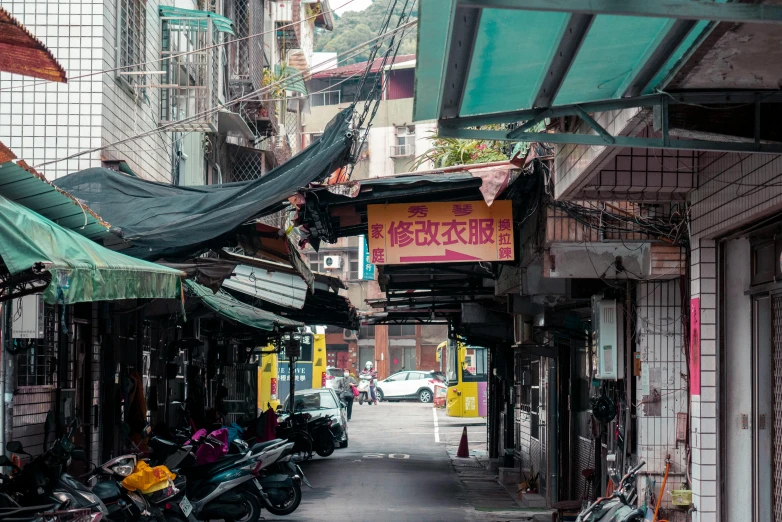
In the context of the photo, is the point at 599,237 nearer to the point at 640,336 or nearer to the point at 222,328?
the point at 640,336

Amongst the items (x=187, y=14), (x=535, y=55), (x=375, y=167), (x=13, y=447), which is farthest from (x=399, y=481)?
(x=375, y=167)

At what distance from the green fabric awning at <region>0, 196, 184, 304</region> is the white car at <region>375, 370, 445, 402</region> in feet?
145

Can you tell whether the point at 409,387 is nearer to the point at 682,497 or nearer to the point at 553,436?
the point at 553,436

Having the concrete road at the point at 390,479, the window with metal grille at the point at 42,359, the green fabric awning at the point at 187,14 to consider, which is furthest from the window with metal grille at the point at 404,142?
the window with metal grille at the point at 42,359

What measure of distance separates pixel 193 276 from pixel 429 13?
7767 mm

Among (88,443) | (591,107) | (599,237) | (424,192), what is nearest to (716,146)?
(591,107)

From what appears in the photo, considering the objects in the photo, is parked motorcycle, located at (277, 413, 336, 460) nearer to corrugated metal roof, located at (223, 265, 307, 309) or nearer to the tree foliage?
corrugated metal roof, located at (223, 265, 307, 309)

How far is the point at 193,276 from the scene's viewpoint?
11805 mm

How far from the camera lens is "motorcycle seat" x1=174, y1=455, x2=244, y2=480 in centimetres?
1213

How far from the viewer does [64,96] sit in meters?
13.2

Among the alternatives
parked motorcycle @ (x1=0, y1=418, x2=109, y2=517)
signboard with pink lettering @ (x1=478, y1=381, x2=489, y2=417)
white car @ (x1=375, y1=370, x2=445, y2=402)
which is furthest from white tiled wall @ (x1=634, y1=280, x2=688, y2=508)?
white car @ (x1=375, y1=370, x2=445, y2=402)

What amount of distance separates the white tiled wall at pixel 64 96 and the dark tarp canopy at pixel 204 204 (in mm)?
1837

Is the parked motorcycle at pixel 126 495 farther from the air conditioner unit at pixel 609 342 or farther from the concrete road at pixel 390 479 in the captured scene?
the air conditioner unit at pixel 609 342

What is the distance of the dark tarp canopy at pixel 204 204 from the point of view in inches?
395
